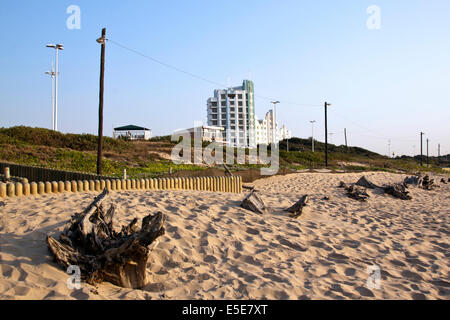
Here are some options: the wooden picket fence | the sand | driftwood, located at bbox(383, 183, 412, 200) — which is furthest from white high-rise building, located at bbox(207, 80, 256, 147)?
the sand

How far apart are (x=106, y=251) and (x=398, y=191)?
13.3 meters

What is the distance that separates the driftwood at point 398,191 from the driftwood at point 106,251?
12.6m

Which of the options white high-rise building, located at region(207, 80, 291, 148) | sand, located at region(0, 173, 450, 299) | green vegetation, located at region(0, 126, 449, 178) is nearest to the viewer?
sand, located at region(0, 173, 450, 299)

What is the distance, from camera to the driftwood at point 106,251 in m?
3.63

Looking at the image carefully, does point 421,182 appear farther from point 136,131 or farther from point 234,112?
point 234,112

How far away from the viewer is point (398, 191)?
1395cm

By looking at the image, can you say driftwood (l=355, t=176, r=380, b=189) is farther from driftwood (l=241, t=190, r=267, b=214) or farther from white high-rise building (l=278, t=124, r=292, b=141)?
white high-rise building (l=278, t=124, r=292, b=141)

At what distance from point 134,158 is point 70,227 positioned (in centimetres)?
2272

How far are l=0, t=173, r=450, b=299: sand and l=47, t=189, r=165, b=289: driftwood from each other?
5.8 inches

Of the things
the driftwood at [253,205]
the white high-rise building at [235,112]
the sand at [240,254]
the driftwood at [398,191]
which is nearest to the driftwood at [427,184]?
the driftwood at [398,191]

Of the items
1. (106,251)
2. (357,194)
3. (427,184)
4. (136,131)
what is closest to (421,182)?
(427,184)

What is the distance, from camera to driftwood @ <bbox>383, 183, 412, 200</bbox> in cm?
1360

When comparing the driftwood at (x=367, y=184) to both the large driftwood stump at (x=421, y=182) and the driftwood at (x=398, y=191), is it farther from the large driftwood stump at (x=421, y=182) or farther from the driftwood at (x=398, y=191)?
the large driftwood stump at (x=421, y=182)
